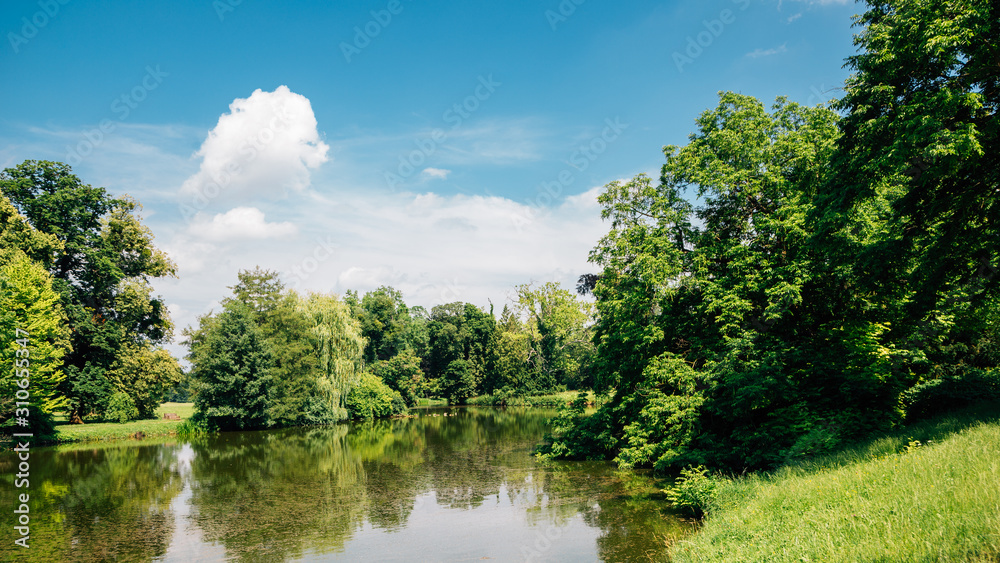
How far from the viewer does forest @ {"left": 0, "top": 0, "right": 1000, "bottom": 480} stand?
1039cm

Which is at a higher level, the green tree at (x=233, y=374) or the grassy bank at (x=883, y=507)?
the green tree at (x=233, y=374)

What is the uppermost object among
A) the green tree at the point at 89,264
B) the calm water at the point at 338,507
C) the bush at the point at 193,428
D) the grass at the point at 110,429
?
the green tree at the point at 89,264

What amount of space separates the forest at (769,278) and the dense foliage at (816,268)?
7 cm

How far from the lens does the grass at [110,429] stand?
30.3 meters

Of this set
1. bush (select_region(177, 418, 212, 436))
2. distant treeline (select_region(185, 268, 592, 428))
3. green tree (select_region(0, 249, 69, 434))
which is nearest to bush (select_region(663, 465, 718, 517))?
distant treeline (select_region(185, 268, 592, 428))

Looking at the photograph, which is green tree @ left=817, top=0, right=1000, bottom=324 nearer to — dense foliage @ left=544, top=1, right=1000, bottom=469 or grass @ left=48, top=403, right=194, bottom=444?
dense foliage @ left=544, top=1, right=1000, bottom=469

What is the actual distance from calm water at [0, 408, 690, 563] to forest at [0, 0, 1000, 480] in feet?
11.7

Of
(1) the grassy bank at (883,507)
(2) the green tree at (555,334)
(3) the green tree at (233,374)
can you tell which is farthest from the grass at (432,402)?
(1) the grassy bank at (883,507)

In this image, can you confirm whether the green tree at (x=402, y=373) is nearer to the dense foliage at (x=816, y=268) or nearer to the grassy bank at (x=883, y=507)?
the dense foliage at (x=816, y=268)

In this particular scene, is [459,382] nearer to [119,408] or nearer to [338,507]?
[119,408]

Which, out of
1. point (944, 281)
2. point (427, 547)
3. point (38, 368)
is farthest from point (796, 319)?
point (38, 368)

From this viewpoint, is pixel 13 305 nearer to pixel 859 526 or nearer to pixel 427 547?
pixel 427 547

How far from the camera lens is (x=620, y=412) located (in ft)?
68.7

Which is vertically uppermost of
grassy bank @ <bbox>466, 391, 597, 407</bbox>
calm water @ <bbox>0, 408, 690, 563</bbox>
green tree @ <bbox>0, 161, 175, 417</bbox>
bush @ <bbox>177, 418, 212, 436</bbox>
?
green tree @ <bbox>0, 161, 175, 417</bbox>
